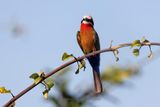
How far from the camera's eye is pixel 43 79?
2.46m

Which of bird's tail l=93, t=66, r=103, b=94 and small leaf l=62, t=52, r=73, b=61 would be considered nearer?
bird's tail l=93, t=66, r=103, b=94

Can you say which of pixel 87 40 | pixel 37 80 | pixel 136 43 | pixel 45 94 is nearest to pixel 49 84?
pixel 45 94

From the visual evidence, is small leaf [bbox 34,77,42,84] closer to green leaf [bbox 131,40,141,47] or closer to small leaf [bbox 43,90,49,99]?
small leaf [bbox 43,90,49,99]

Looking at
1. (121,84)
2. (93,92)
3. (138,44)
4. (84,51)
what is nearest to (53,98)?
(93,92)

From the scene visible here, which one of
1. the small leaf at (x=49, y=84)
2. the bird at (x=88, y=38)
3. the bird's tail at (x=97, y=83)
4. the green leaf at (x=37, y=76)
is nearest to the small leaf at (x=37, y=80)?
the green leaf at (x=37, y=76)

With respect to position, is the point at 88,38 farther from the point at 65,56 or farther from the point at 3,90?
the point at 3,90

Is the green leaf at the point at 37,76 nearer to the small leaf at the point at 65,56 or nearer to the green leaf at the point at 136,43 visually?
the small leaf at the point at 65,56

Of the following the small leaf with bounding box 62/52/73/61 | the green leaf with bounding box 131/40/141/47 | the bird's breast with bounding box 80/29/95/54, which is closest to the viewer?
the green leaf with bounding box 131/40/141/47

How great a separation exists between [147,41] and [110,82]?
48 cm

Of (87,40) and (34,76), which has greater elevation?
(34,76)

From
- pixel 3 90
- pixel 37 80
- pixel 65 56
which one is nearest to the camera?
pixel 37 80

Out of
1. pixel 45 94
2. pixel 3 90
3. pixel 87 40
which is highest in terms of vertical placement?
pixel 3 90

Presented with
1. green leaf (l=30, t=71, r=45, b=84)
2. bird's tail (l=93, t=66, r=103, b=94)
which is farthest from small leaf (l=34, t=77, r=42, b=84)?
bird's tail (l=93, t=66, r=103, b=94)

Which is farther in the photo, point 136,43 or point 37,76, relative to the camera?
point 136,43
